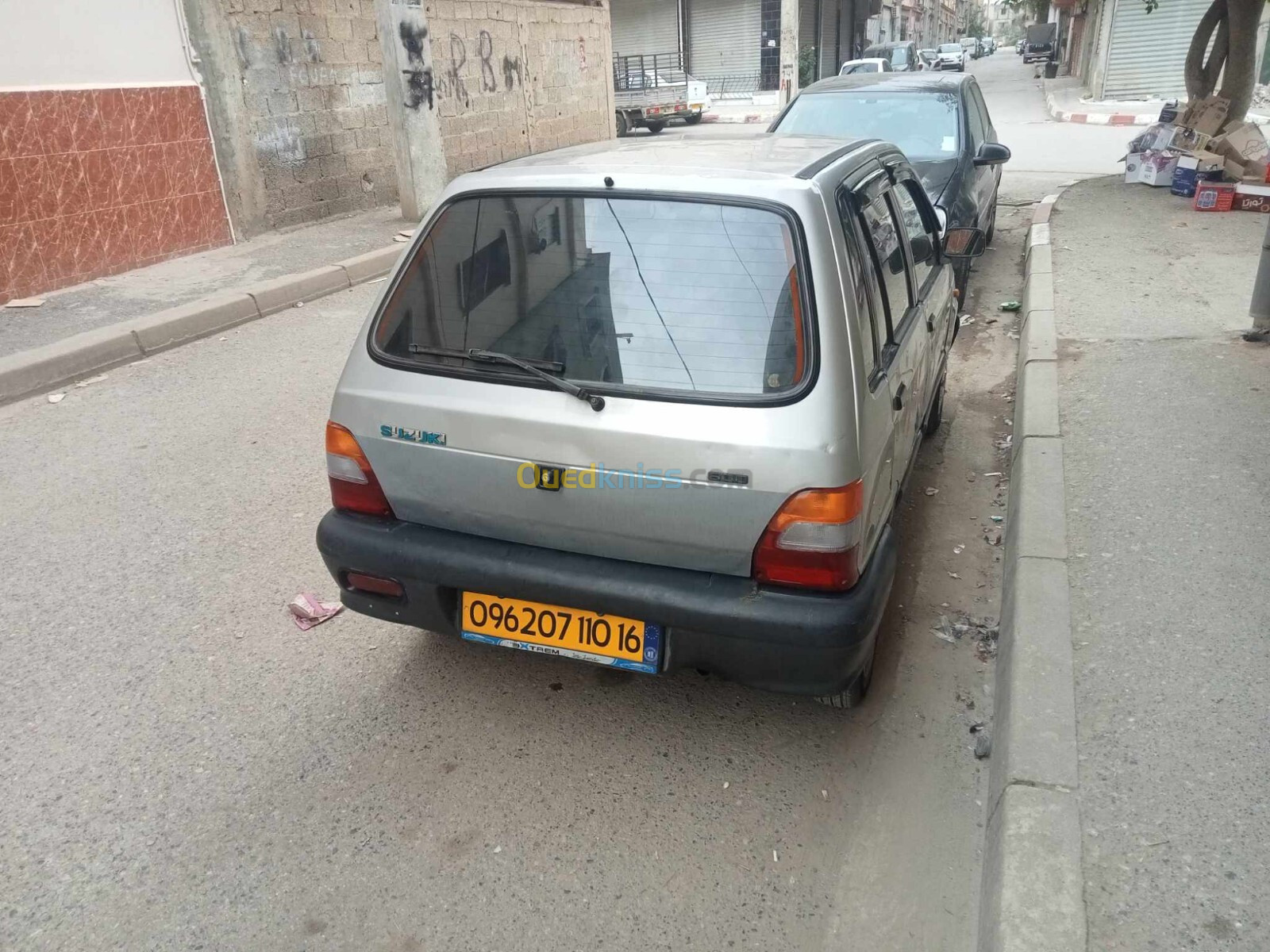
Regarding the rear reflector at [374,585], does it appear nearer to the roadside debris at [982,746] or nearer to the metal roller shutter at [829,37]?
the roadside debris at [982,746]

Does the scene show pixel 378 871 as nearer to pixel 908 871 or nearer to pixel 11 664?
pixel 908 871

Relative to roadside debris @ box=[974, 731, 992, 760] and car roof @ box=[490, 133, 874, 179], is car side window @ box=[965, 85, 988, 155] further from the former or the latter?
roadside debris @ box=[974, 731, 992, 760]

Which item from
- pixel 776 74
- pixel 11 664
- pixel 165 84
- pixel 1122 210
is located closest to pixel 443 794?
pixel 11 664

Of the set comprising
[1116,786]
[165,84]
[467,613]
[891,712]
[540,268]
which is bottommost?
[891,712]

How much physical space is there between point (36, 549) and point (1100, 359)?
5.71 m

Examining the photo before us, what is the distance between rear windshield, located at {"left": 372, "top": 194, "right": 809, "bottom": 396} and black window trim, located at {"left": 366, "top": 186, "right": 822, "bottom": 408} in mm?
11

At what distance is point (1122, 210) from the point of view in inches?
389

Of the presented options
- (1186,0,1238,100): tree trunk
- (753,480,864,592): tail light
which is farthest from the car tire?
(1186,0,1238,100): tree trunk

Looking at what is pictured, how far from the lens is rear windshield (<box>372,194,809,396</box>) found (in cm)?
245

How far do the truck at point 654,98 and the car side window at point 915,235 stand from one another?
21.3 metres

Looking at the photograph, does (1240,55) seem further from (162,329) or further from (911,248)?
(162,329)

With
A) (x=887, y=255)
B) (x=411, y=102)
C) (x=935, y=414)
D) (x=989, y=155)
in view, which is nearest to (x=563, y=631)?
(x=887, y=255)

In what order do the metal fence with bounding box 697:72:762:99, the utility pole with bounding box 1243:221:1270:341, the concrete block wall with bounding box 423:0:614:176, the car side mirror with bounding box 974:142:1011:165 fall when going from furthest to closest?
the metal fence with bounding box 697:72:762:99
the concrete block wall with bounding box 423:0:614:176
the car side mirror with bounding box 974:142:1011:165
the utility pole with bounding box 1243:221:1270:341

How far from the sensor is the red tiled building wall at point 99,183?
24.9 ft
